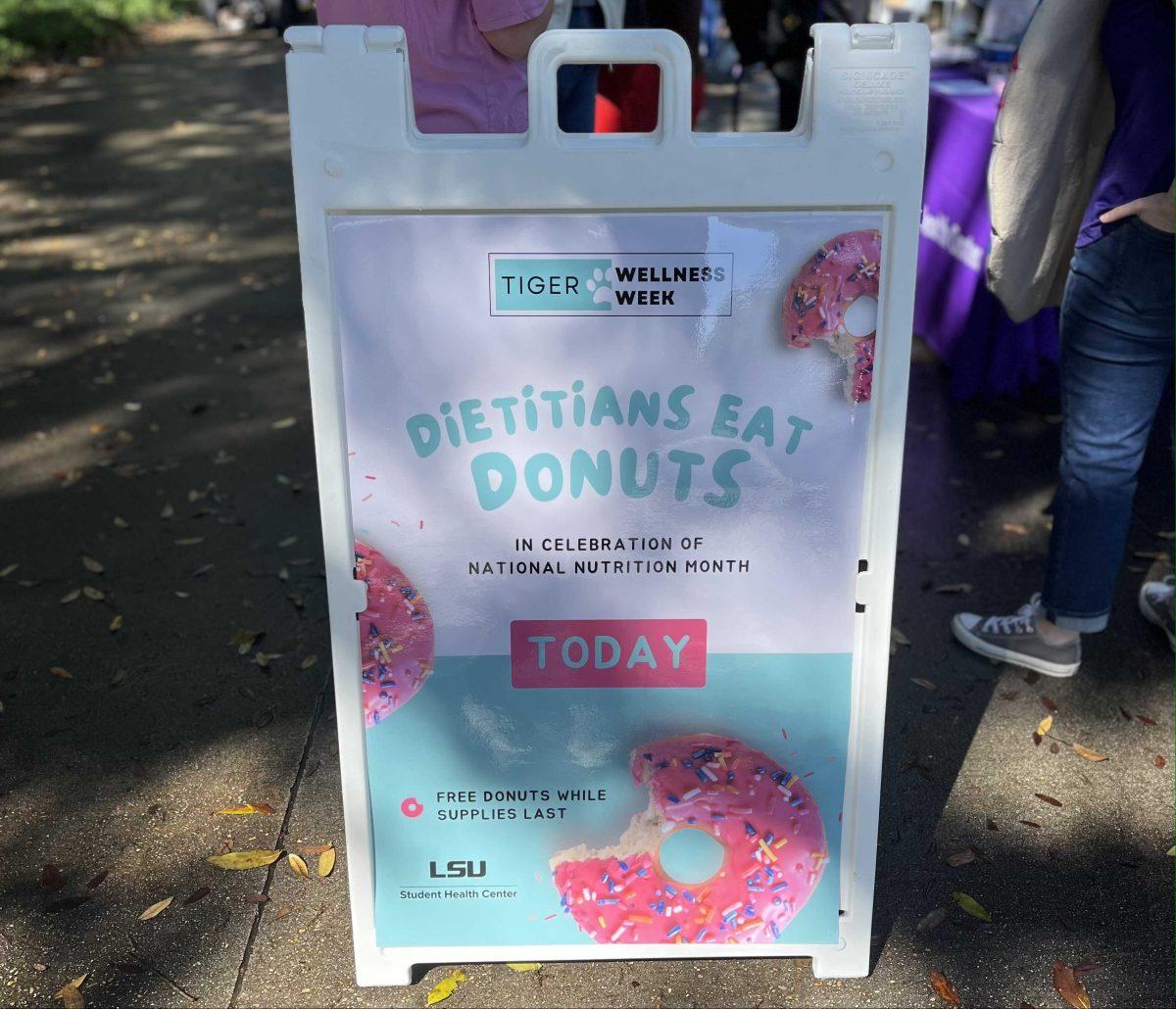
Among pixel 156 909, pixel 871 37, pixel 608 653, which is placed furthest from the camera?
pixel 156 909

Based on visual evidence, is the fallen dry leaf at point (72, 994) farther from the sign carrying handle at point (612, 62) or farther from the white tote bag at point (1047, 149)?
the white tote bag at point (1047, 149)

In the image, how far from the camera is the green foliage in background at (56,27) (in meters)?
14.8

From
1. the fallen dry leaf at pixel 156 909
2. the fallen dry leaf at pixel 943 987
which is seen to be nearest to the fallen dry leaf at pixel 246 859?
the fallen dry leaf at pixel 156 909

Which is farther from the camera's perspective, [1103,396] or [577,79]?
[577,79]

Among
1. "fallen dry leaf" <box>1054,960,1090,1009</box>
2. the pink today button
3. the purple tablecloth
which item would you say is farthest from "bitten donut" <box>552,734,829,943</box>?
the purple tablecloth

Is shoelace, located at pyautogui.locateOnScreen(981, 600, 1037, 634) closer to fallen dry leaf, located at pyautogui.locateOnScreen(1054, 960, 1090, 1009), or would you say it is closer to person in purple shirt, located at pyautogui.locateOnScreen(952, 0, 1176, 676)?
person in purple shirt, located at pyautogui.locateOnScreen(952, 0, 1176, 676)

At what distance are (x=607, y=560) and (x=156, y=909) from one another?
122cm

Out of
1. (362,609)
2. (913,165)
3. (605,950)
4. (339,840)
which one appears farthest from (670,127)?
(339,840)

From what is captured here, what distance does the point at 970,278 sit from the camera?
15.6 ft

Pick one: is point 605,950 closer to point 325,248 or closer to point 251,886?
point 251,886

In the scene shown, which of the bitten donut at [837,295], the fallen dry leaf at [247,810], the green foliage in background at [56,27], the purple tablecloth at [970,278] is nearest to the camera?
the bitten donut at [837,295]

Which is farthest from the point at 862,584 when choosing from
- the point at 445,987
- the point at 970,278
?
the point at 970,278

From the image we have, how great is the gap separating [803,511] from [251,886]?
1386mm

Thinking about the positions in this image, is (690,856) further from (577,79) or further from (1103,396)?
(577,79)
